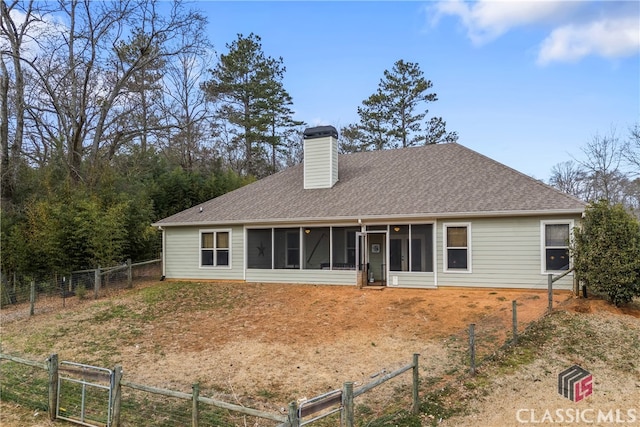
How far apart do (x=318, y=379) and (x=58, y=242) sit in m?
12.7

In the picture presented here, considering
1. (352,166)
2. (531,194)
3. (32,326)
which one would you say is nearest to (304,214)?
(352,166)

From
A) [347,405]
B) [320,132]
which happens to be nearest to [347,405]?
[347,405]

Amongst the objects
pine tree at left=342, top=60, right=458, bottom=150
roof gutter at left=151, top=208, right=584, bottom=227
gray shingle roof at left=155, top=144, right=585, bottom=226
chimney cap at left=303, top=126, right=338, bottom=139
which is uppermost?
pine tree at left=342, top=60, right=458, bottom=150

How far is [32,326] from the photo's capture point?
11.1 metres

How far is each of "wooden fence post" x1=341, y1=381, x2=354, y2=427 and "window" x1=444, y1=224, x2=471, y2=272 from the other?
9294 mm

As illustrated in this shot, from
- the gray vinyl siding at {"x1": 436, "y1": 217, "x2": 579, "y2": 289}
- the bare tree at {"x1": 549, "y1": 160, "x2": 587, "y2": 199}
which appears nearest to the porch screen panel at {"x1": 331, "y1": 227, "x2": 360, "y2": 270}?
the gray vinyl siding at {"x1": 436, "y1": 217, "x2": 579, "y2": 289}

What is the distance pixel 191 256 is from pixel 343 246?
244 inches

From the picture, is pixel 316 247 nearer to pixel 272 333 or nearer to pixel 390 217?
pixel 390 217

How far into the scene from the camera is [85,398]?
599cm

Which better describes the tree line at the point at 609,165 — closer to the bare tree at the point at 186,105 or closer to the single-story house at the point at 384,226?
the single-story house at the point at 384,226

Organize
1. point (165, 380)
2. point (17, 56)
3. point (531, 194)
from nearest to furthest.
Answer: point (165, 380), point (531, 194), point (17, 56)

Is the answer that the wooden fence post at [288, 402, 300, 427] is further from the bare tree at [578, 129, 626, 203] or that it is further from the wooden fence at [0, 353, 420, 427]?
the bare tree at [578, 129, 626, 203]

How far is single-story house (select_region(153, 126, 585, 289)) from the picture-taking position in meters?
12.0

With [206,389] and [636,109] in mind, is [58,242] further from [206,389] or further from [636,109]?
[636,109]
